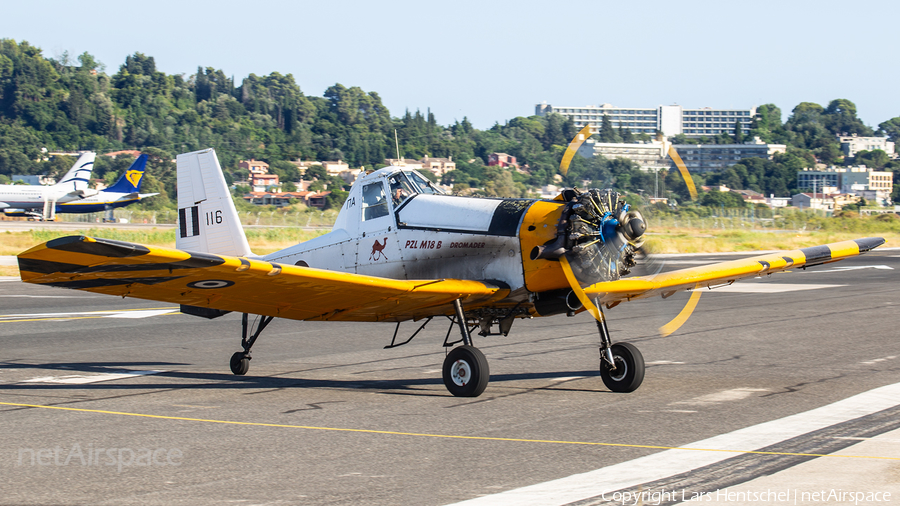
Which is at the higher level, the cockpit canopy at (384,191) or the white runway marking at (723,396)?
the cockpit canopy at (384,191)

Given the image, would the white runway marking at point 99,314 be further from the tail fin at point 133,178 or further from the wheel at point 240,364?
the tail fin at point 133,178

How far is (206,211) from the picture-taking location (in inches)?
486

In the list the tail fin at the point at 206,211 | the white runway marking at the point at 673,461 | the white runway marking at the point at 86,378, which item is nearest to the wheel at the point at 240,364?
the white runway marking at the point at 86,378

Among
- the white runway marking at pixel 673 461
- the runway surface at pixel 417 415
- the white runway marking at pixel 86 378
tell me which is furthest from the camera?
the white runway marking at pixel 86 378

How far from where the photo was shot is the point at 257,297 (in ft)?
30.1

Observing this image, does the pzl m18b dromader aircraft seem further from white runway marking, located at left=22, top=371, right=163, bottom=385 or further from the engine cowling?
white runway marking, located at left=22, top=371, right=163, bottom=385

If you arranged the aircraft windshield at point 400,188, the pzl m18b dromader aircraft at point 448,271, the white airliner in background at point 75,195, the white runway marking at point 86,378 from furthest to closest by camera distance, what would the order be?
the white airliner in background at point 75,195
the white runway marking at point 86,378
the aircraft windshield at point 400,188
the pzl m18b dromader aircraft at point 448,271

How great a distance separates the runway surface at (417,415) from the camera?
576cm

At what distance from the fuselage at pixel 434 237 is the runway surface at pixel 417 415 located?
1.42 meters

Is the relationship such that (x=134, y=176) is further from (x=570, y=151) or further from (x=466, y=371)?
(x=466, y=371)

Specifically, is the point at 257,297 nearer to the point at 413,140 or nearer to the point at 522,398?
the point at 522,398

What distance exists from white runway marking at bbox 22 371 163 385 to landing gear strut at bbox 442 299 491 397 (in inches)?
179

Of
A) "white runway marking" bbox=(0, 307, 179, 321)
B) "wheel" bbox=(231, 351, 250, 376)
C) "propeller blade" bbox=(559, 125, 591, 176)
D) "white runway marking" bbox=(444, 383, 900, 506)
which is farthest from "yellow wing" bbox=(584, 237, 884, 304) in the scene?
"white runway marking" bbox=(0, 307, 179, 321)

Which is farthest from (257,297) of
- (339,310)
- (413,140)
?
(413,140)
